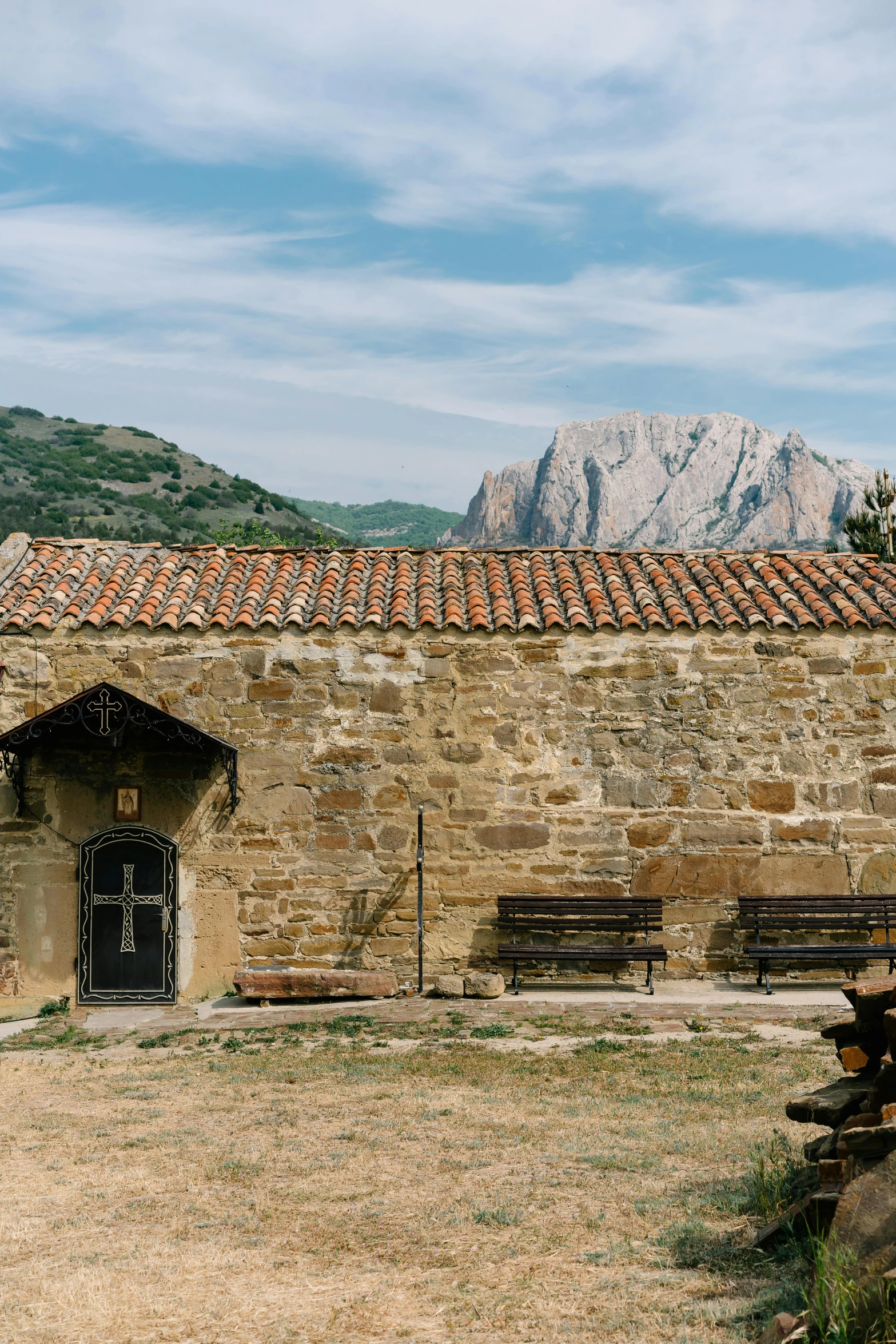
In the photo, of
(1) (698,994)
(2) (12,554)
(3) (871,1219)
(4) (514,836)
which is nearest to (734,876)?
(1) (698,994)

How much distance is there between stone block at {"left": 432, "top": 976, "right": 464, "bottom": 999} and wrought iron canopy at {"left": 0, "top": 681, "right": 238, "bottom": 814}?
2.92 metres

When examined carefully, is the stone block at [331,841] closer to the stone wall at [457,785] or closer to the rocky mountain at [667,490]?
the stone wall at [457,785]

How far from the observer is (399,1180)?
541 centimetres

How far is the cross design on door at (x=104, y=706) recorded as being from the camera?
34.1ft

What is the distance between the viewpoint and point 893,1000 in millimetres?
4605

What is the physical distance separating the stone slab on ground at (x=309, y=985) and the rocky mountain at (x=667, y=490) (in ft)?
202

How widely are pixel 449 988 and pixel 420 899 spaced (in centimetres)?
86

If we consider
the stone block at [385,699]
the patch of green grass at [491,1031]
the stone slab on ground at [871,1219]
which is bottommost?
the patch of green grass at [491,1031]

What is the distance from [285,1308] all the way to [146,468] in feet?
170

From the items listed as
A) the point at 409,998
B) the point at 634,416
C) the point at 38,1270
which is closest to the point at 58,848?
the point at 409,998

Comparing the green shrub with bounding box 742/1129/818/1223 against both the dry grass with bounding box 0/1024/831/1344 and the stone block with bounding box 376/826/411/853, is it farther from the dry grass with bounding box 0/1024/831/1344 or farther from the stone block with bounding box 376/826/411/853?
the stone block with bounding box 376/826/411/853

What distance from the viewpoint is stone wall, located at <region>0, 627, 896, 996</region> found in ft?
36.3

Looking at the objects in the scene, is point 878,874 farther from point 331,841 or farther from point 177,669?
point 177,669

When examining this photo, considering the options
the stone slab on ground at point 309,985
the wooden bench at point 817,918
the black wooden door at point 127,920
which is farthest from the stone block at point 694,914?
the black wooden door at point 127,920
